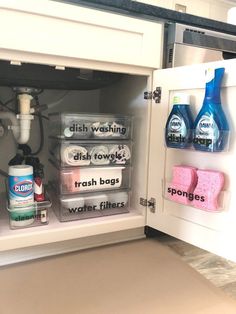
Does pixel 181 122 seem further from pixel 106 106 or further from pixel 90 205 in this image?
pixel 106 106

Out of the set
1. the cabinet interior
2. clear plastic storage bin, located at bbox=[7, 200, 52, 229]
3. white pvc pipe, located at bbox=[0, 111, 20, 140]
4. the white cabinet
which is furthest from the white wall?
clear plastic storage bin, located at bbox=[7, 200, 52, 229]

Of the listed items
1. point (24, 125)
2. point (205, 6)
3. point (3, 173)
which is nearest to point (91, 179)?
point (24, 125)

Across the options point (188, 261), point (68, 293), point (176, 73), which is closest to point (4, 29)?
point (176, 73)

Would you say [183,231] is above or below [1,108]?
below

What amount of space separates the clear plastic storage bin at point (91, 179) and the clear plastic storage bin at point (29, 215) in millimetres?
94

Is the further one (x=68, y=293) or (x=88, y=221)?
(x=88, y=221)

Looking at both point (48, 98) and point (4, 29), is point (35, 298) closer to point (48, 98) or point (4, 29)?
point (4, 29)

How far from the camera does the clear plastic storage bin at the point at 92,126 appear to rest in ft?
3.24

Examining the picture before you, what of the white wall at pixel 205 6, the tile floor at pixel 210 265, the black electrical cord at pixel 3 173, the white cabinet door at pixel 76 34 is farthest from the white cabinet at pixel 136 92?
the white wall at pixel 205 6

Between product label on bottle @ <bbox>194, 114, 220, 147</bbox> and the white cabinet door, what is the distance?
306mm

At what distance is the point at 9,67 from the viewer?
0.91 metres

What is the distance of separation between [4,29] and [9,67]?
0.21 m

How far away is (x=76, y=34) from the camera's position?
0.79 m

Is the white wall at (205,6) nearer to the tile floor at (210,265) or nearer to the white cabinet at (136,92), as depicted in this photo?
the white cabinet at (136,92)
